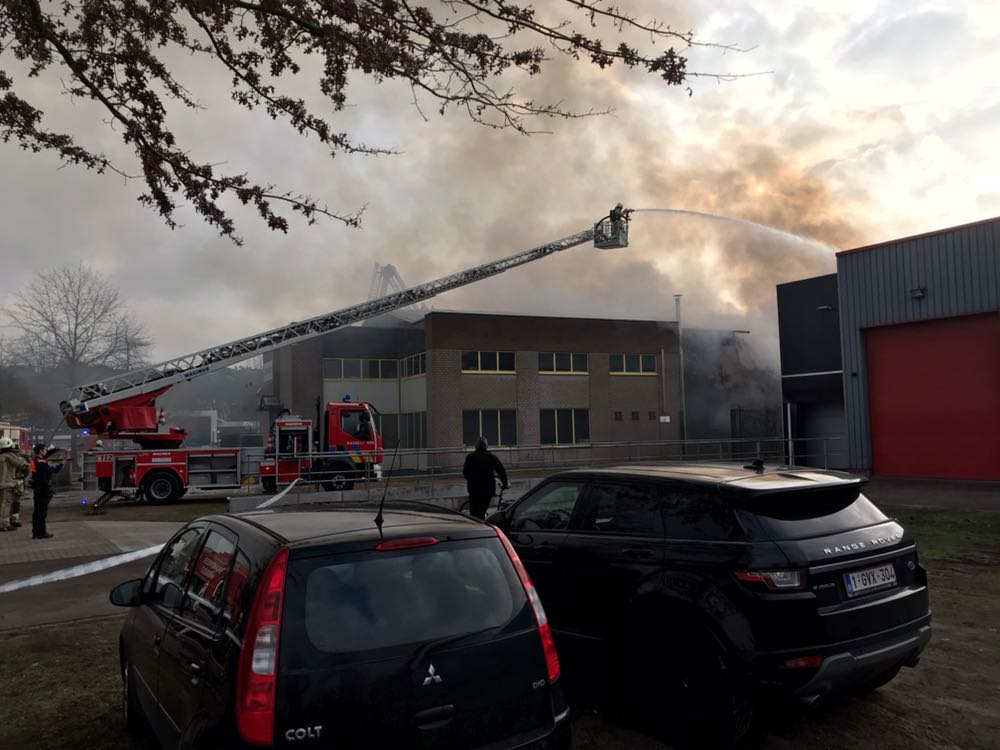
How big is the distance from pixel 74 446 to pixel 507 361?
18.4m

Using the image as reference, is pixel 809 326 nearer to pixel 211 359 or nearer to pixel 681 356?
pixel 681 356

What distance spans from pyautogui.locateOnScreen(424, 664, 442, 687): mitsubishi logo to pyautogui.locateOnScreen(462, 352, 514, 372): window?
2846 centimetres

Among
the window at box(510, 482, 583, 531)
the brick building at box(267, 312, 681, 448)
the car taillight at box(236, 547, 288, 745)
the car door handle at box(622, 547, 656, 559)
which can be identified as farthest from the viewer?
the brick building at box(267, 312, 681, 448)

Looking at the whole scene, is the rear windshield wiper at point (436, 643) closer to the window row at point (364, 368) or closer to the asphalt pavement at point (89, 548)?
the asphalt pavement at point (89, 548)

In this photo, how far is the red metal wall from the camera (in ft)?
54.5

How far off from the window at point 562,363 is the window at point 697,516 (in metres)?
28.1

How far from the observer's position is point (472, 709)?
8.55 ft

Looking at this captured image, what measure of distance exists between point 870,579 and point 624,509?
1422 millimetres

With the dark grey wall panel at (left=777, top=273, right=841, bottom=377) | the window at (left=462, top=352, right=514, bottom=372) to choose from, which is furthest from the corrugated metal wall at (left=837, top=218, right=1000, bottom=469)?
the window at (left=462, top=352, right=514, bottom=372)

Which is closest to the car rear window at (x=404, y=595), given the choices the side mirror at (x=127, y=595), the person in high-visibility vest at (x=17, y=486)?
the side mirror at (x=127, y=595)

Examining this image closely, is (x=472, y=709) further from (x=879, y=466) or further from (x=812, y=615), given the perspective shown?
(x=879, y=466)

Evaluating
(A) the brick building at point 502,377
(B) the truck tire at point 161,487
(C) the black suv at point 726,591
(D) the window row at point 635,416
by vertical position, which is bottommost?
(B) the truck tire at point 161,487

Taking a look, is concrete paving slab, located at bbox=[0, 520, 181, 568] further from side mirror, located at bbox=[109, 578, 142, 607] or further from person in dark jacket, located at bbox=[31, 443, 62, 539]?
side mirror, located at bbox=[109, 578, 142, 607]

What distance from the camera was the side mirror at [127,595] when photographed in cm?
369
